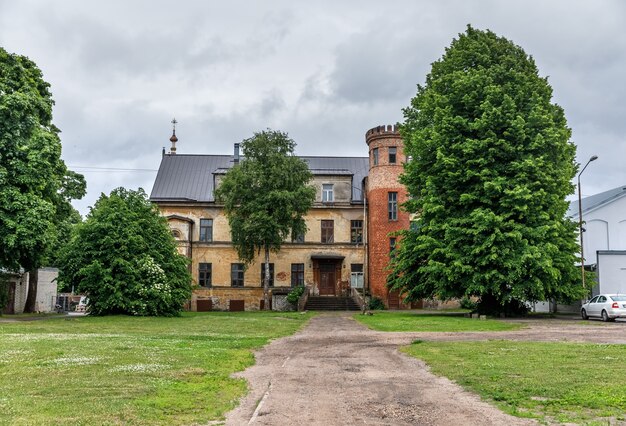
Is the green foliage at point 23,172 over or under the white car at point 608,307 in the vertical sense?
over

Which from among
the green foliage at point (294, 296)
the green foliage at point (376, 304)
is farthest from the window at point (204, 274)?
the green foliage at point (376, 304)

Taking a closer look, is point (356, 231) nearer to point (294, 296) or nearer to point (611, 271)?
point (294, 296)

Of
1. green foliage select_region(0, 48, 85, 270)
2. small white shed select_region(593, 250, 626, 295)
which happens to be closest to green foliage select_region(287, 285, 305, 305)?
green foliage select_region(0, 48, 85, 270)

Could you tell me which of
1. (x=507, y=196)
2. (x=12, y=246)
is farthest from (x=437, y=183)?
(x=12, y=246)

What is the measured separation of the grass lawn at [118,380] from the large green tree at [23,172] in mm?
11589

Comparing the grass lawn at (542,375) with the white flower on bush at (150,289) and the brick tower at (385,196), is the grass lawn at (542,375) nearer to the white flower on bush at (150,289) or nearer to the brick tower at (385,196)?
the white flower on bush at (150,289)

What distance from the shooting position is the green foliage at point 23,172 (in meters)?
29.0

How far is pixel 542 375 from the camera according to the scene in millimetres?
10992

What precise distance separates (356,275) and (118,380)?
39892 millimetres

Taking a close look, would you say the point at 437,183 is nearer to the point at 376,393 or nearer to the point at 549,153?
the point at 549,153

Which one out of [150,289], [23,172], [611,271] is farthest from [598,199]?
[23,172]

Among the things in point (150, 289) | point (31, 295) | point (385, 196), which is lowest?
point (31, 295)

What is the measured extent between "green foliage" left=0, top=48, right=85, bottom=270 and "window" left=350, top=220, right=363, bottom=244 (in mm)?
24604

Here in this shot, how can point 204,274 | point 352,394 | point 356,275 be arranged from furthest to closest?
1. point 204,274
2. point 356,275
3. point 352,394
